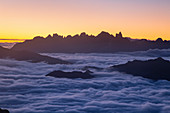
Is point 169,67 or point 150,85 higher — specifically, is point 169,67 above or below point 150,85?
above

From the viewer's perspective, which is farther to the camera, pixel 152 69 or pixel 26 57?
pixel 26 57

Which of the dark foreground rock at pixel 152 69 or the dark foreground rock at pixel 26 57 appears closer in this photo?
the dark foreground rock at pixel 152 69

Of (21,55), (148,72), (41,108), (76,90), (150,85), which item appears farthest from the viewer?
(21,55)

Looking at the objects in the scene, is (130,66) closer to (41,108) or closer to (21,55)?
(41,108)

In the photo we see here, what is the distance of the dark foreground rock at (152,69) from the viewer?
6450 cm

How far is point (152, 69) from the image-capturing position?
6750 centimetres

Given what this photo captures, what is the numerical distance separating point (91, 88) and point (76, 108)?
21.8 m

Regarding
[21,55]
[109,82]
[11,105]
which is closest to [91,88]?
[109,82]

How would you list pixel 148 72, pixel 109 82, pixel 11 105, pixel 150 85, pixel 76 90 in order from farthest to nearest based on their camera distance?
1. pixel 148 72
2. pixel 109 82
3. pixel 150 85
4. pixel 76 90
5. pixel 11 105

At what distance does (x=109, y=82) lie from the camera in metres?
62.8

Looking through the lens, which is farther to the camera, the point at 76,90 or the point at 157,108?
the point at 76,90

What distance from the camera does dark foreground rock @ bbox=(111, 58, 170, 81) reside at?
64500 millimetres

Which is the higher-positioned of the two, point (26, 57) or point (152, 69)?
point (26, 57)

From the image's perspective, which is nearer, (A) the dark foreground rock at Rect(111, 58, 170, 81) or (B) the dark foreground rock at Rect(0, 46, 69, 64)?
(A) the dark foreground rock at Rect(111, 58, 170, 81)
